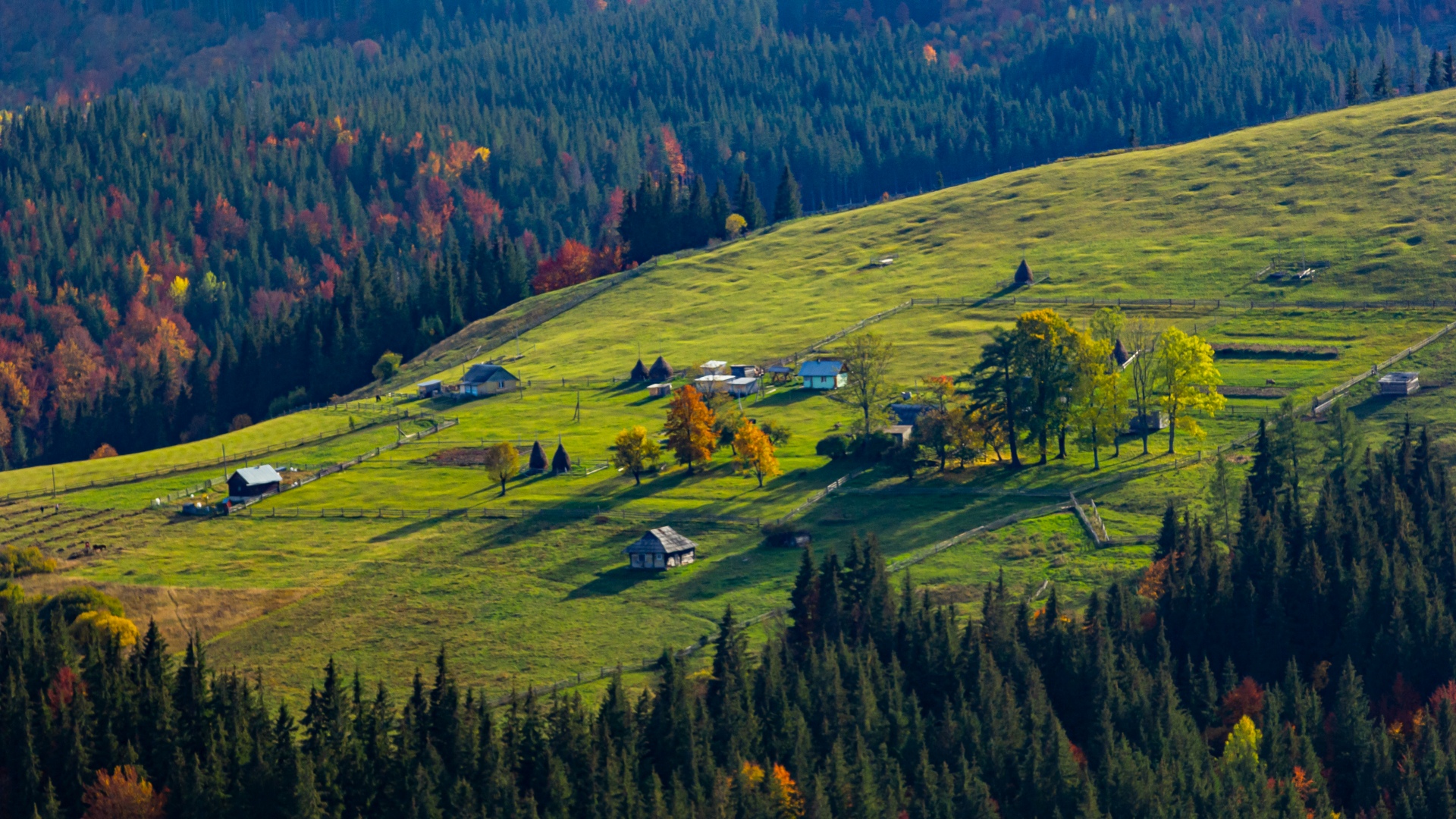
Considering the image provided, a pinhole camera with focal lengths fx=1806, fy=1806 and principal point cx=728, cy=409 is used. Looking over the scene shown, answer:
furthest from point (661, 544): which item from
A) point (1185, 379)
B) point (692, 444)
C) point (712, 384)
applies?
point (712, 384)

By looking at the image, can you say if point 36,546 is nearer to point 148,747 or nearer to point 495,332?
point 148,747

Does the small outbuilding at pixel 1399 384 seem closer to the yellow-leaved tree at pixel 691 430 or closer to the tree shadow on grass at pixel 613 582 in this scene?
the yellow-leaved tree at pixel 691 430

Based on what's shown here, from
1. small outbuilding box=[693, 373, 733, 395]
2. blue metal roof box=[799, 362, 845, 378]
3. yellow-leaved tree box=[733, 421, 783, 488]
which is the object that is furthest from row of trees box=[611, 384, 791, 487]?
blue metal roof box=[799, 362, 845, 378]

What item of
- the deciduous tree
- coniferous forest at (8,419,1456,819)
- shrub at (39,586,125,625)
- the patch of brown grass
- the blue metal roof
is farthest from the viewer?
the blue metal roof

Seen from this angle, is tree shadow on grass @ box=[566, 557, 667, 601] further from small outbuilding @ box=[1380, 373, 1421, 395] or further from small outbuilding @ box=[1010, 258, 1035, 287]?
small outbuilding @ box=[1010, 258, 1035, 287]

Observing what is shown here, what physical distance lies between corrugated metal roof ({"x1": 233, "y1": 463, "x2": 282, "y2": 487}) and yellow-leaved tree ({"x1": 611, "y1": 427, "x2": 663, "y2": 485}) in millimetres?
26313

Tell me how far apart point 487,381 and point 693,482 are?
39.7 m

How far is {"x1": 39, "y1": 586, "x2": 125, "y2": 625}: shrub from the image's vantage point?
108 meters

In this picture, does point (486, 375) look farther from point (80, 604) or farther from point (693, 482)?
point (80, 604)

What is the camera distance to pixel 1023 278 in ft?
Answer: 578

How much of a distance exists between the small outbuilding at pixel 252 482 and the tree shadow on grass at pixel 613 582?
33389 millimetres

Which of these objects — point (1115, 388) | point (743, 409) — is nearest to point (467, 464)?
point (743, 409)

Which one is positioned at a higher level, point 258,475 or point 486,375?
point 486,375

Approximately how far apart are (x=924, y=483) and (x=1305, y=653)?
3084 cm
